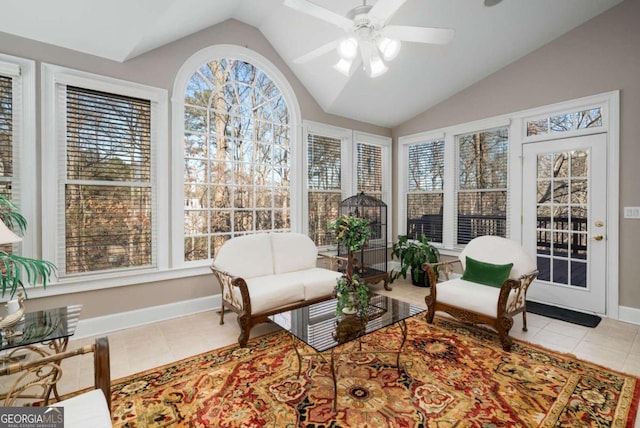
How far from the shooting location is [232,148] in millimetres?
3898

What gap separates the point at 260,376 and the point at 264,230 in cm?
218

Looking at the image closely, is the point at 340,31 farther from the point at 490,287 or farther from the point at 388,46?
the point at 490,287

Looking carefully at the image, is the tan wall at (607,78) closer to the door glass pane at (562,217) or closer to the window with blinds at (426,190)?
the door glass pane at (562,217)

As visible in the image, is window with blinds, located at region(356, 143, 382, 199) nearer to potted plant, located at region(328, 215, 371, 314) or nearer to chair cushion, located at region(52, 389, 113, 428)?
potted plant, located at region(328, 215, 371, 314)

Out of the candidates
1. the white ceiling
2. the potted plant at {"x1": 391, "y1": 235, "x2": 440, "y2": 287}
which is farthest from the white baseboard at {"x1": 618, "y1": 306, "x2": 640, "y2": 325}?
the white ceiling

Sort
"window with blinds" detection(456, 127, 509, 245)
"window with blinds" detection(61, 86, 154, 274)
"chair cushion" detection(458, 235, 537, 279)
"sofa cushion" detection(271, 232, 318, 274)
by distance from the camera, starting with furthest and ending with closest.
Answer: "window with blinds" detection(456, 127, 509, 245) → "sofa cushion" detection(271, 232, 318, 274) → "chair cushion" detection(458, 235, 537, 279) → "window with blinds" detection(61, 86, 154, 274)

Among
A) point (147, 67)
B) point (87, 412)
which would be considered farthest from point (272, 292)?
point (147, 67)

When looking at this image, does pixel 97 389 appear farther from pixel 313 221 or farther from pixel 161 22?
pixel 313 221

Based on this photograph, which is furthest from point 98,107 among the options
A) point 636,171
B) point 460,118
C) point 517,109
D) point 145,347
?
point 636,171

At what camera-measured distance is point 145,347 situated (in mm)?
2762

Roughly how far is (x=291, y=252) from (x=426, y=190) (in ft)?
9.44

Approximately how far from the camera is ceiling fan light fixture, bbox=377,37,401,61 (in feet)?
7.60

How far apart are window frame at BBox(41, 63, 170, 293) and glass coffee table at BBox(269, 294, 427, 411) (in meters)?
1.80

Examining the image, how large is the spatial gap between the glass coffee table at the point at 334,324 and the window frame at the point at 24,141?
2.39 meters
